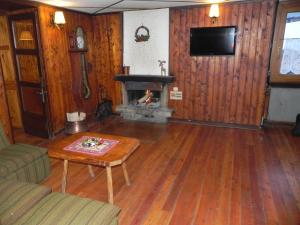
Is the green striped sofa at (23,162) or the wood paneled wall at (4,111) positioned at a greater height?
the wood paneled wall at (4,111)

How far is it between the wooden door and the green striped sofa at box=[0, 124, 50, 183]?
1.29m

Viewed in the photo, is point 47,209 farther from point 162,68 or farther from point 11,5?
point 162,68

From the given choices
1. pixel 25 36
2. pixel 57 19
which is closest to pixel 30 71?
pixel 25 36

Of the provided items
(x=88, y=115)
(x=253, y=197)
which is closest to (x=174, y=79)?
(x=88, y=115)

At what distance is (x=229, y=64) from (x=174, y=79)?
3.51 ft

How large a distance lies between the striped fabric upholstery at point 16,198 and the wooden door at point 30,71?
2144 millimetres

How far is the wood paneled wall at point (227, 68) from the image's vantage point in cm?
394

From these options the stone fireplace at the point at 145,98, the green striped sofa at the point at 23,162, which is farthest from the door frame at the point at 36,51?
the stone fireplace at the point at 145,98

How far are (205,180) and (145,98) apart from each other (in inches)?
105

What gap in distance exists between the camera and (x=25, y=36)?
3.85 m

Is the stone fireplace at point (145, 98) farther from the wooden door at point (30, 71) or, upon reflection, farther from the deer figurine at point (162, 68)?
the wooden door at point (30, 71)

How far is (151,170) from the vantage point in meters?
2.98

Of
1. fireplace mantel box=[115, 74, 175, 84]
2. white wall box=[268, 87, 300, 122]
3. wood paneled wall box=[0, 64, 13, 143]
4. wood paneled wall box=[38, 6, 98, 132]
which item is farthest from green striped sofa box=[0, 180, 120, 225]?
white wall box=[268, 87, 300, 122]

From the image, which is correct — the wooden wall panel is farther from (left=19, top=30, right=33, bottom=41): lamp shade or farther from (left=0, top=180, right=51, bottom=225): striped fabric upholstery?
(left=0, top=180, right=51, bottom=225): striped fabric upholstery
